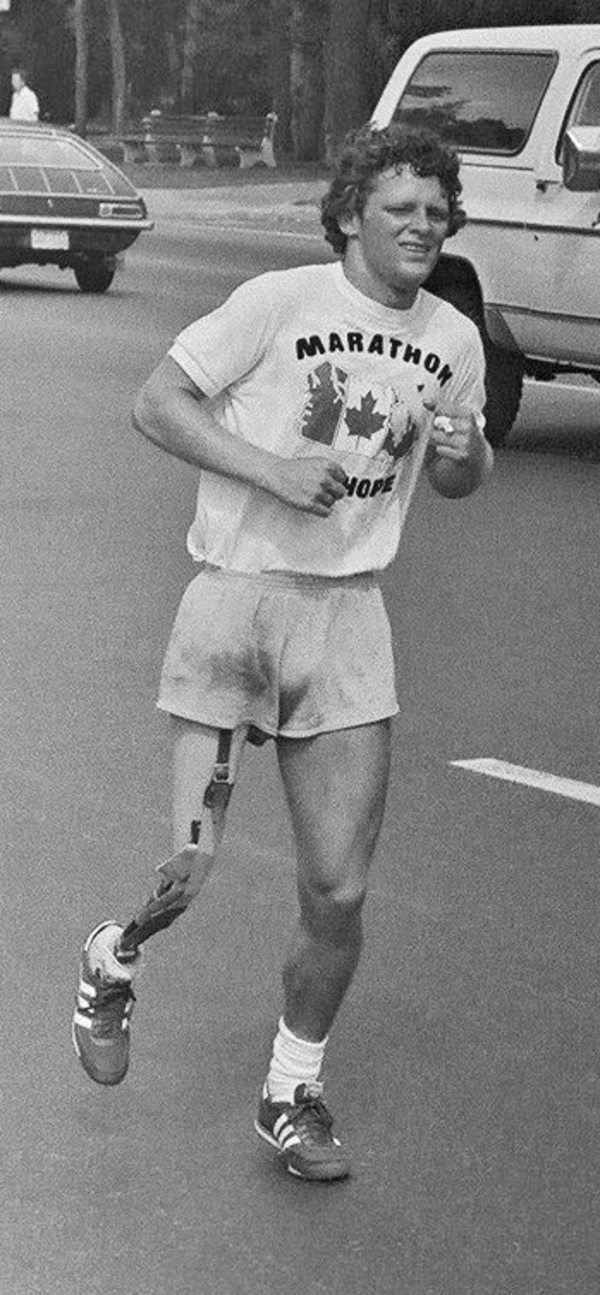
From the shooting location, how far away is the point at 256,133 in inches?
2795

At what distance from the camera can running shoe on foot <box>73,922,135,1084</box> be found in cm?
507

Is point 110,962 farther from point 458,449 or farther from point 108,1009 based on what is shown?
point 458,449

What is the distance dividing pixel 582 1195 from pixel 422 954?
1.47 meters

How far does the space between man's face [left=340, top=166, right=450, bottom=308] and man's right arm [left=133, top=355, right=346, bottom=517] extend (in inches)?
11.6

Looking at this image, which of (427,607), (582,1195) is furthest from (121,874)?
(427,607)

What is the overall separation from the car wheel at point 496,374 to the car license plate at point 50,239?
10.4m

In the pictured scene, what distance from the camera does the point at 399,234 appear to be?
4.76 metres

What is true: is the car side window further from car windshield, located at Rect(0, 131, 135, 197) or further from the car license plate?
car windshield, located at Rect(0, 131, 135, 197)

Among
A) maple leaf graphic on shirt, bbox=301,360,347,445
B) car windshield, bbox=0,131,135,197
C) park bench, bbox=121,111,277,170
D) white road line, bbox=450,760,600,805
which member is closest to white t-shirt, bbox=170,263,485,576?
maple leaf graphic on shirt, bbox=301,360,347,445

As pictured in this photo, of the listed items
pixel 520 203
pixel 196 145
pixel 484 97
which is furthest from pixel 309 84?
pixel 520 203

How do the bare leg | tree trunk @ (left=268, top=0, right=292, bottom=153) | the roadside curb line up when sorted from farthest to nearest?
tree trunk @ (left=268, top=0, right=292, bottom=153) → the roadside curb → the bare leg

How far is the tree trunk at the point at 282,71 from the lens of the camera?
65938 mm

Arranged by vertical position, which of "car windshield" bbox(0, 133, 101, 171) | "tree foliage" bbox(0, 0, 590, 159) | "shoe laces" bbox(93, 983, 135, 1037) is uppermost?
"shoe laces" bbox(93, 983, 135, 1037)

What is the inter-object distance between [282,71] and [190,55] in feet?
67.2
